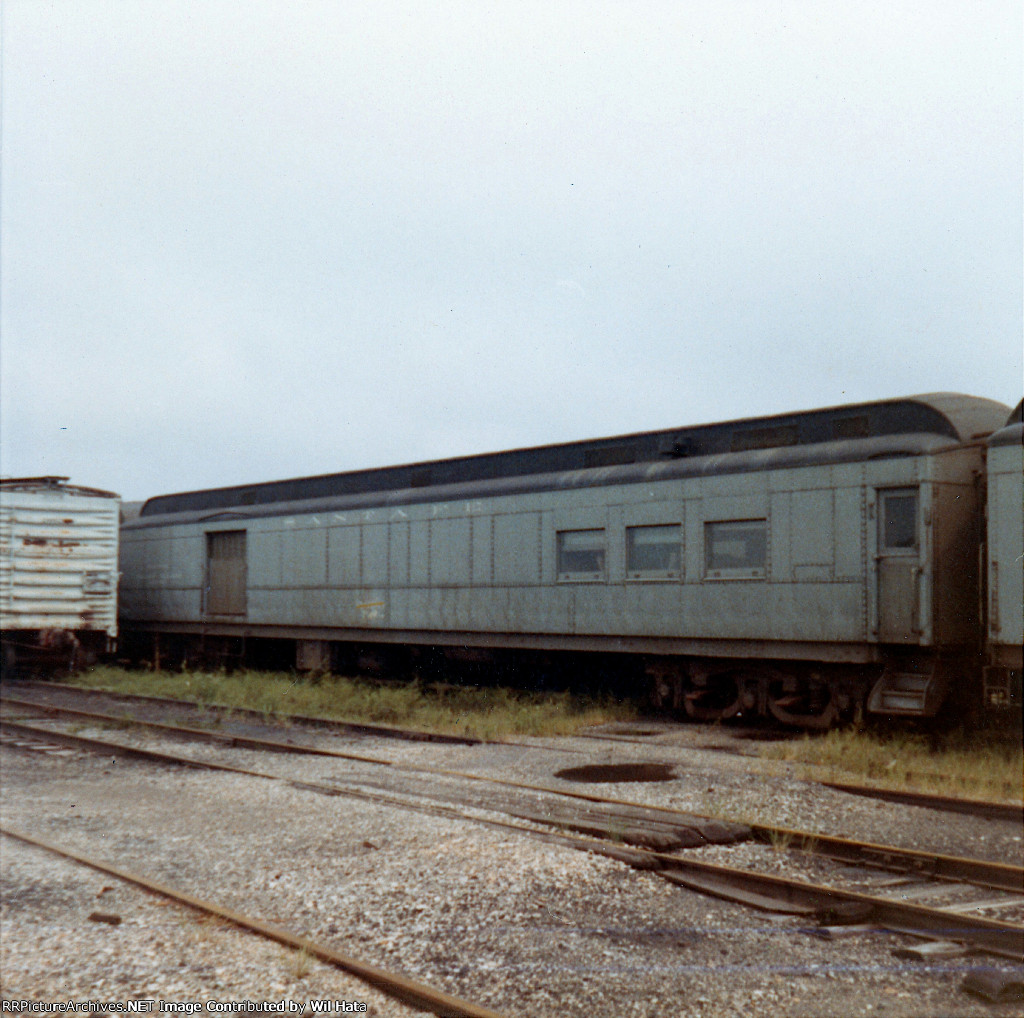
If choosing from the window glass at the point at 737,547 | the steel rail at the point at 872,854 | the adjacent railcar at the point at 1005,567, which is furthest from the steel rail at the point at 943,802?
the window glass at the point at 737,547

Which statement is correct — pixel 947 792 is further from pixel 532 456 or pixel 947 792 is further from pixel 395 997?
pixel 532 456

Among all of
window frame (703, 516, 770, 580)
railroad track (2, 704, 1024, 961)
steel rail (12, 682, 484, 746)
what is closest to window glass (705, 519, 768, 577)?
window frame (703, 516, 770, 580)

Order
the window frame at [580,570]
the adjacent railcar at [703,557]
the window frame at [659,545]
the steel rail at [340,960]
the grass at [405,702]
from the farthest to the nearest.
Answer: the window frame at [580,570]
the grass at [405,702]
the window frame at [659,545]
the adjacent railcar at [703,557]
the steel rail at [340,960]

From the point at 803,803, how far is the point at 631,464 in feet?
21.7

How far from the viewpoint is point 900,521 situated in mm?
11117

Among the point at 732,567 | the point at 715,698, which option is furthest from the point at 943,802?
the point at 715,698

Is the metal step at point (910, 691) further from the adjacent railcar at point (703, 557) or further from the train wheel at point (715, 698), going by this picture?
the train wheel at point (715, 698)

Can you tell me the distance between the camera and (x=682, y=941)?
17.2ft

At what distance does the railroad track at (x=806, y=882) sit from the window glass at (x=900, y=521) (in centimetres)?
464

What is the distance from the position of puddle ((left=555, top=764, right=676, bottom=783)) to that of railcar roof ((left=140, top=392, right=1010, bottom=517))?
4.53 meters

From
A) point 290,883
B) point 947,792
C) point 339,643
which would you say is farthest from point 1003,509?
point 339,643

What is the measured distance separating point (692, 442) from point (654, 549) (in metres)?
1.52

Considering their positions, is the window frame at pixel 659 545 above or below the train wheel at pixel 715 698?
above

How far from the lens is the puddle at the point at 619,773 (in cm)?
970
